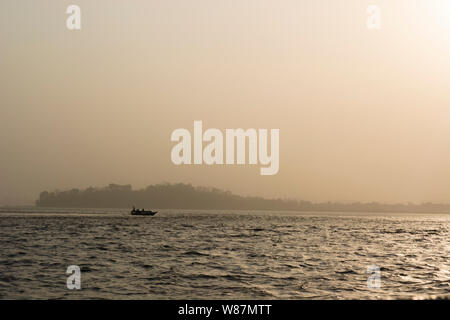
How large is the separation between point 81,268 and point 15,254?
46.5 ft

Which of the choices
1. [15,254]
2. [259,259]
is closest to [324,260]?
[259,259]

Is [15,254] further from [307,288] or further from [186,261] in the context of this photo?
[307,288]

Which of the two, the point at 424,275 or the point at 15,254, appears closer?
the point at 424,275

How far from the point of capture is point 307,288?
Answer: 1176 inches

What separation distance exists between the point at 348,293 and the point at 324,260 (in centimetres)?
1964

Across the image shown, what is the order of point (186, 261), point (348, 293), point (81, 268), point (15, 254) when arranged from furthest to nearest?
1. point (15, 254)
2. point (186, 261)
3. point (81, 268)
4. point (348, 293)

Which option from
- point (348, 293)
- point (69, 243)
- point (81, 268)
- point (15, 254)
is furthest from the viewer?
point (69, 243)

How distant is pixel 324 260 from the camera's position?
4753 centimetres
